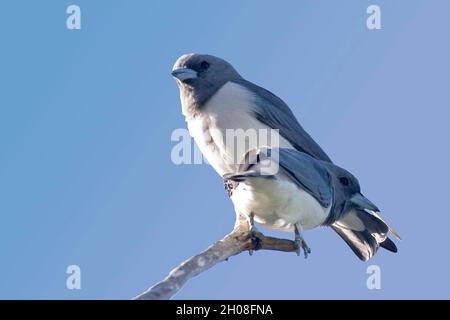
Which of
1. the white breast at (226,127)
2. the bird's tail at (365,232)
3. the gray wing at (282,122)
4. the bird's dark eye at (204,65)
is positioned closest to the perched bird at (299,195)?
the bird's tail at (365,232)

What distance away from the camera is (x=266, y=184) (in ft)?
30.5

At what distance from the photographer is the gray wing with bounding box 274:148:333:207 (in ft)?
31.7

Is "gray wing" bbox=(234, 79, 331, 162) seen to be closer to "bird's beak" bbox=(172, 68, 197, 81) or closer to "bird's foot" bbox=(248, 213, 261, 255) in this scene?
"bird's beak" bbox=(172, 68, 197, 81)

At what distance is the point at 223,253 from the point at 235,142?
292 centimetres

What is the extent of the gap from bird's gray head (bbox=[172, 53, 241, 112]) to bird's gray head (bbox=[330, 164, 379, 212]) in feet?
5.85

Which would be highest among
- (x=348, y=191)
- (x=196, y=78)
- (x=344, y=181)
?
(x=196, y=78)

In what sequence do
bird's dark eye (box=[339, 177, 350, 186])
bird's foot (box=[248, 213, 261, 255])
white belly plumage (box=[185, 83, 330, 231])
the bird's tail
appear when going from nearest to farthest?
white belly plumage (box=[185, 83, 330, 231]) → bird's foot (box=[248, 213, 261, 255]) → bird's dark eye (box=[339, 177, 350, 186]) → the bird's tail

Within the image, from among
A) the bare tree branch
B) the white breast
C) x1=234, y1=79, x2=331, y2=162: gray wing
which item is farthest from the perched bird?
the white breast

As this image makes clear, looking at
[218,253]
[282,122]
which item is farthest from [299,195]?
[282,122]

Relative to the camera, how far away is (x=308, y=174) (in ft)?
32.8

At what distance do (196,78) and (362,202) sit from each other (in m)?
2.44

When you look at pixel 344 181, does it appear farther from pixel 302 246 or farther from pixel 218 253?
pixel 218 253
